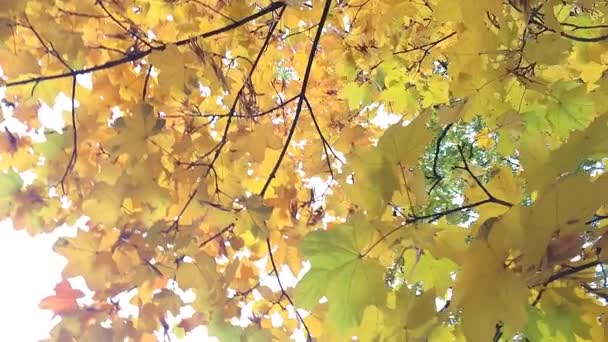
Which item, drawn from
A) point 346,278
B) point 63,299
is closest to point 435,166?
point 346,278

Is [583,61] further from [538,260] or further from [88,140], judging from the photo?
[88,140]

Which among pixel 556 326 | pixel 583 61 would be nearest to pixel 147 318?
pixel 556 326

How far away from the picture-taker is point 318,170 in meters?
1.33

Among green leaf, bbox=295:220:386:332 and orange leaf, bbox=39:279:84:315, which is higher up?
orange leaf, bbox=39:279:84:315

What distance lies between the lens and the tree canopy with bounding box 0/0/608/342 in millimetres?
489

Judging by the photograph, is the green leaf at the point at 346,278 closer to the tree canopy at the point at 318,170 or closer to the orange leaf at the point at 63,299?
the tree canopy at the point at 318,170

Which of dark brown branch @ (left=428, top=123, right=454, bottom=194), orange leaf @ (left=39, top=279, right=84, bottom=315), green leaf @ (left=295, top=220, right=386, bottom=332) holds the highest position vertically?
dark brown branch @ (left=428, top=123, right=454, bottom=194)

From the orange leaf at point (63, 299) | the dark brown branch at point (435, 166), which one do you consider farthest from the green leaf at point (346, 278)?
the orange leaf at point (63, 299)

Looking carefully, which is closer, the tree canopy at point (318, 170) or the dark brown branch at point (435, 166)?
the tree canopy at point (318, 170)

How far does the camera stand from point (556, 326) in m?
0.57

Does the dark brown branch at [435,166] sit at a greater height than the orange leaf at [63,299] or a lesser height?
greater

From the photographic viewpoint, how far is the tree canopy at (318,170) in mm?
489

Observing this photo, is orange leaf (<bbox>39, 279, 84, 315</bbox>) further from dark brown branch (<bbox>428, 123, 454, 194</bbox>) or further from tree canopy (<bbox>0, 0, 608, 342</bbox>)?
dark brown branch (<bbox>428, 123, 454, 194</bbox>)

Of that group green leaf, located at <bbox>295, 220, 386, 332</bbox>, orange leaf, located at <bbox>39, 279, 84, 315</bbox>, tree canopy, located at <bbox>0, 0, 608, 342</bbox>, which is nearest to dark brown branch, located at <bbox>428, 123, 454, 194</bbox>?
tree canopy, located at <bbox>0, 0, 608, 342</bbox>
